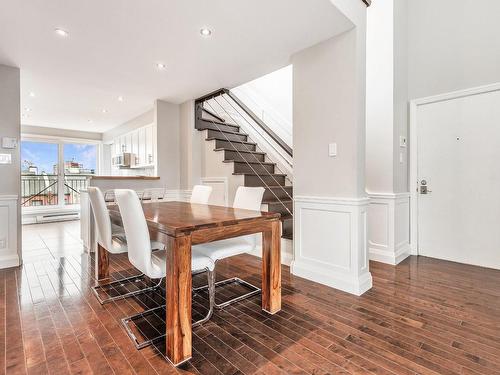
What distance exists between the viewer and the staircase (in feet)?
12.4

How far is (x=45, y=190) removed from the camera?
7207mm

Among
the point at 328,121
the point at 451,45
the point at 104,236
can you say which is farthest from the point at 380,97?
the point at 104,236

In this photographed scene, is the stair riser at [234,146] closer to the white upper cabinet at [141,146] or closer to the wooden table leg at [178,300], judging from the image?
the white upper cabinet at [141,146]

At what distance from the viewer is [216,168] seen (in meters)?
4.42

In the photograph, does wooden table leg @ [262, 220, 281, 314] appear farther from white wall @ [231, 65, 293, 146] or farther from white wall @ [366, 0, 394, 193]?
white wall @ [231, 65, 293, 146]

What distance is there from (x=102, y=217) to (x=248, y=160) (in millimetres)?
2616

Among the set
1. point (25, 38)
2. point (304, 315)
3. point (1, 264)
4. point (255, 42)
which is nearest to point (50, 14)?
point (25, 38)

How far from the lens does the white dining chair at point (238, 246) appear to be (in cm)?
212

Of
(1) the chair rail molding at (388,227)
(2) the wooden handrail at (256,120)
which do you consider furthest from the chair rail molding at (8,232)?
Answer: (1) the chair rail molding at (388,227)

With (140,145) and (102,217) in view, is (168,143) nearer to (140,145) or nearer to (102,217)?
(140,145)

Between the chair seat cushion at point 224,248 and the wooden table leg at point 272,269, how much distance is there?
0.77ft

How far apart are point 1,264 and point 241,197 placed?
2937 mm

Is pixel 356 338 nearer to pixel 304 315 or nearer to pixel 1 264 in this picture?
pixel 304 315

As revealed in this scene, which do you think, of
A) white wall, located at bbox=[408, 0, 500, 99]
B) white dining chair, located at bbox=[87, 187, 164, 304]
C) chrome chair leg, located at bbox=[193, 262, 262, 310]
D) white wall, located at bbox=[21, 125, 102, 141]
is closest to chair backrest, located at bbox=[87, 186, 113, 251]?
white dining chair, located at bbox=[87, 187, 164, 304]
